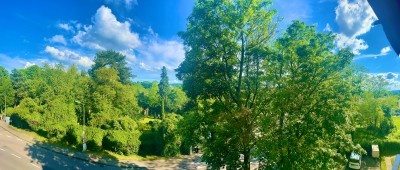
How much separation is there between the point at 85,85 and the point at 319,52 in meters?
36.7

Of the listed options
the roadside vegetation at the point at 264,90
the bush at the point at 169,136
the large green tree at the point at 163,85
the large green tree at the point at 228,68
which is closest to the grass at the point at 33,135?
the bush at the point at 169,136

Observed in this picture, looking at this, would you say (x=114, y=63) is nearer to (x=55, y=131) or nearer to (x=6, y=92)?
(x=6, y=92)

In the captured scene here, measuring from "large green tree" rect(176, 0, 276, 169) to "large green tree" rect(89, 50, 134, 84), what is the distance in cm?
5076

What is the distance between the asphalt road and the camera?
28.6 metres

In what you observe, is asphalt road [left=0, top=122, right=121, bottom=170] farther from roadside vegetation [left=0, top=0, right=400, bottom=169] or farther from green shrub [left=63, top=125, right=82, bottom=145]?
roadside vegetation [left=0, top=0, right=400, bottom=169]

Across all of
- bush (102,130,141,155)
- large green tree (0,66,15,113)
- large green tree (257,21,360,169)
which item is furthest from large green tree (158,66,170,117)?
large green tree (257,21,360,169)

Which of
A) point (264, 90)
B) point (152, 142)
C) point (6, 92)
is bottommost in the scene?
point (152, 142)

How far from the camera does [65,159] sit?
32.0 meters

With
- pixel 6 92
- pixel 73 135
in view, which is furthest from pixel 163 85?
pixel 73 135

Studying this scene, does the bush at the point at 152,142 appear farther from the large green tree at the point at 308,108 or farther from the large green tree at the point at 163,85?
the large green tree at the point at 163,85

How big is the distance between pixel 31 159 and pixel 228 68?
83.0 ft

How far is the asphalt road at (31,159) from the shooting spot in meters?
28.6

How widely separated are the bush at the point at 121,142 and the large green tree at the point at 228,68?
66.4ft

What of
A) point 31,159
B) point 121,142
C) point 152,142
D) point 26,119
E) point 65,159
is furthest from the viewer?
point 26,119
